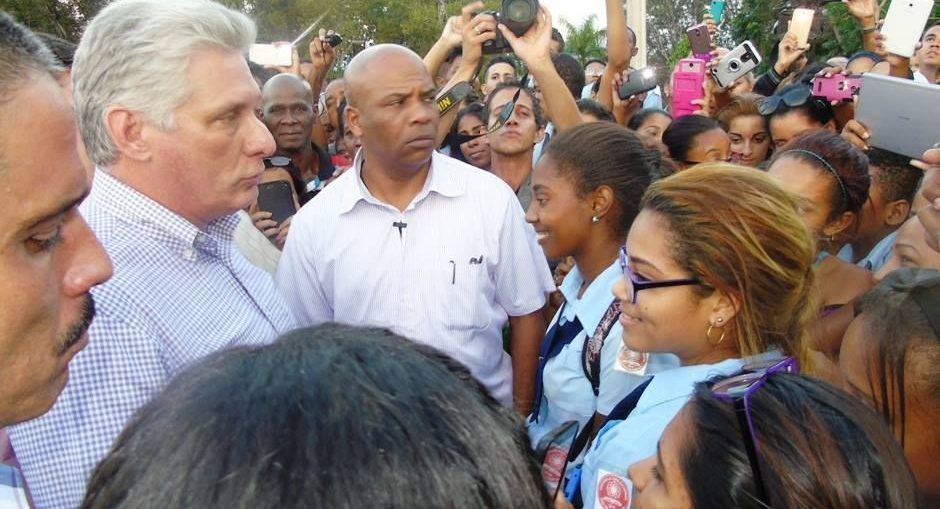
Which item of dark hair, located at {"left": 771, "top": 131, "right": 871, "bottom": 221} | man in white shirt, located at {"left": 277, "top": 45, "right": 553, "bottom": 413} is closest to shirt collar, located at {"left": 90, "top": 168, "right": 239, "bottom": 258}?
man in white shirt, located at {"left": 277, "top": 45, "right": 553, "bottom": 413}

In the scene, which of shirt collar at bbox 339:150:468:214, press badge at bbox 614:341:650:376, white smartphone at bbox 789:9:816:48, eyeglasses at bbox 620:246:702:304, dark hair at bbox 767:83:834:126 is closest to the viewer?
eyeglasses at bbox 620:246:702:304

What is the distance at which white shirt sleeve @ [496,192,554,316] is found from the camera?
2.79 meters

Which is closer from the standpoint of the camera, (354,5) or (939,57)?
(939,57)

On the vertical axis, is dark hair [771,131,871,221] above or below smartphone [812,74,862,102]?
above

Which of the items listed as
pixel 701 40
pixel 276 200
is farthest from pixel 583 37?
pixel 276 200

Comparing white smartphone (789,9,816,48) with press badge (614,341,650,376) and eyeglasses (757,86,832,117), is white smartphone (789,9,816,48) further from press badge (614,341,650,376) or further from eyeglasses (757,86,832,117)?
press badge (614,341,650,376)

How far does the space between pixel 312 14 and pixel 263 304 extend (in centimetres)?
3465

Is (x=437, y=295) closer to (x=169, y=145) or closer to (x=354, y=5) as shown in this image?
(x=169, y=145)

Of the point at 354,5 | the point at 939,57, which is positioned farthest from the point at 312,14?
the point at 939,57

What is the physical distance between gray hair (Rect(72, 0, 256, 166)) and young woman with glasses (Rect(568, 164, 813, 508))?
126cm

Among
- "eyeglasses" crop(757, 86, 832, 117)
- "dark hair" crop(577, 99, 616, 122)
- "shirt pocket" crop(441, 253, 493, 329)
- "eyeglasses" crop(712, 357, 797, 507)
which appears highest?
"eyeglasses" crop(712, 357, 797, 507)

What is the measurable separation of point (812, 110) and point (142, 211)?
3862mm

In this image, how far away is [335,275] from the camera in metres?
2.69

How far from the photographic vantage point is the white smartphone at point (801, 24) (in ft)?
18.2
